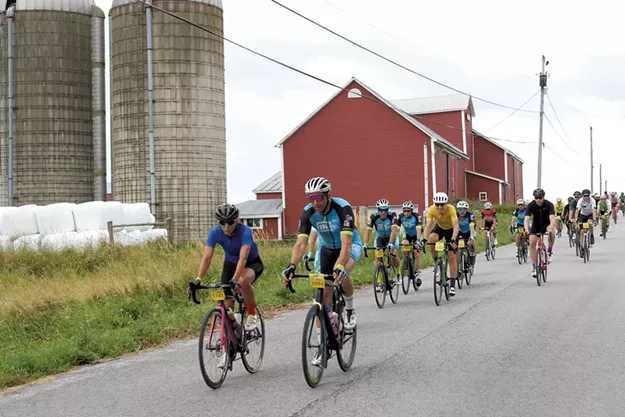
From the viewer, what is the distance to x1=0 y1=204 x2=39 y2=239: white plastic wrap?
91.4 feet

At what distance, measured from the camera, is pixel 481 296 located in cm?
1481

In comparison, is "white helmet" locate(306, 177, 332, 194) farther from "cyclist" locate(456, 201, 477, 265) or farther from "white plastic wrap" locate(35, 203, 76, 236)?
"white plastic wrap" locate(35, 203, 76, 236)

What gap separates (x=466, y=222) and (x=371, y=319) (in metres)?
6.28

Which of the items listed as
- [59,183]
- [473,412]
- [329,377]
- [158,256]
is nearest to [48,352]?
[329,377]

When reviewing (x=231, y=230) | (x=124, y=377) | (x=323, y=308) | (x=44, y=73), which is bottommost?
(x=124, y=377)

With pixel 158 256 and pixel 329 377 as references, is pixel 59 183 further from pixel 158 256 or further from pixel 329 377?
pixel 329 377

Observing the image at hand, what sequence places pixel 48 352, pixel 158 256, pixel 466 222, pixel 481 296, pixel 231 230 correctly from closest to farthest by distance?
pixel 231 230, pixel 48 352, pixel 481 296, pixel 466 222, pixel 158 256

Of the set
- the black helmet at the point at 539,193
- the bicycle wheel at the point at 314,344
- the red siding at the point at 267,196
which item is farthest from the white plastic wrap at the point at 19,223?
the red siding at the point at 267,196

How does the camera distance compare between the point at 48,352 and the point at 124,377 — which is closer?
the point at 124,377

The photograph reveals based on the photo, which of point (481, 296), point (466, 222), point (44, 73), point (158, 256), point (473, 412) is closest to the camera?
point (473, 412)

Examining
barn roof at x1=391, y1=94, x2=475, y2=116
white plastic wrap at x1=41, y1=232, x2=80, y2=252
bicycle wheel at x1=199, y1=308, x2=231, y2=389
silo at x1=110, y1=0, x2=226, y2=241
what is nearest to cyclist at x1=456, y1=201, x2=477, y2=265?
bicycle wheel at x1=199, y1=308, x2=231, y2=389

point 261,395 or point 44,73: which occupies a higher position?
point 44,73

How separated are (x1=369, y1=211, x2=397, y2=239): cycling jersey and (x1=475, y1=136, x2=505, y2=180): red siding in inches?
2062

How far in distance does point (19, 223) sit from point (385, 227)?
1692 cm
